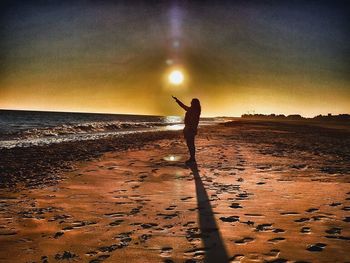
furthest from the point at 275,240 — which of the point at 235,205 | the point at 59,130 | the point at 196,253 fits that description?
the point at 59,130

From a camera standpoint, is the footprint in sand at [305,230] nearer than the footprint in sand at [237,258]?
No

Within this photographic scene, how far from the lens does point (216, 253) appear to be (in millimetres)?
3688

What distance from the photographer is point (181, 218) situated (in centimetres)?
509

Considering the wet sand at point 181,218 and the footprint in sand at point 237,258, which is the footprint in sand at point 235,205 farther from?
the footprint in sand at point 237,258

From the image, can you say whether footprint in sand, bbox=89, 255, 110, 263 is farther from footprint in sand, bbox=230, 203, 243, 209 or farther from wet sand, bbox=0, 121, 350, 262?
footprint in sand, bbox=230, 203, 243, 209

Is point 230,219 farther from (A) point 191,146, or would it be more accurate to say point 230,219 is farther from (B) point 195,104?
(B) point 195,104

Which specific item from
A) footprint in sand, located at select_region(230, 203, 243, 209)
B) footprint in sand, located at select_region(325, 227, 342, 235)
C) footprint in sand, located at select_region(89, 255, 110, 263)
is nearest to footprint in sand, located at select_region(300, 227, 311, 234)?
footprint in sand, located at select_region(325, 227, 342, 235)

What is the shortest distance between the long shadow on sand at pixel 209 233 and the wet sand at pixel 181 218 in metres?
0.01

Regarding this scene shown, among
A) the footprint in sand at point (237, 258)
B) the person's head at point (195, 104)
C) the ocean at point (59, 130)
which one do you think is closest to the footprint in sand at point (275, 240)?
the footprint in sand at point (237, 258)

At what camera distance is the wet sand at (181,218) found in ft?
12.3

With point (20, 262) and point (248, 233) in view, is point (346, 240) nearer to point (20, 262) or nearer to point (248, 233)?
point (248, 233)

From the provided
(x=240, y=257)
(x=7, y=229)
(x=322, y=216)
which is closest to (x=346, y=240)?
(x=322, y=216)

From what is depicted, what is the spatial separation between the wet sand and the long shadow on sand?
14mm

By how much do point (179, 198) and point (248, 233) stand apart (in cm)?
235
